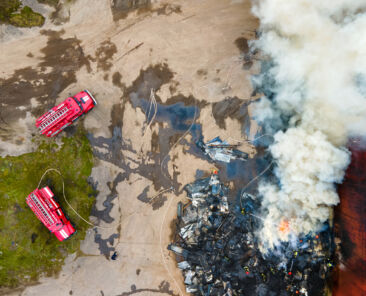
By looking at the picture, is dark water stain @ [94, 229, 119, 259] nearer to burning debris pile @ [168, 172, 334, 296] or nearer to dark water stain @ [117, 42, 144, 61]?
burning debris pile @ [168, 172, 334, 296]

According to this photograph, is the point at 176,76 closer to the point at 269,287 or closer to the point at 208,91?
the point at 208,91

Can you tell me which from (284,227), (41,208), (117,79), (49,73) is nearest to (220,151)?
(284,227)

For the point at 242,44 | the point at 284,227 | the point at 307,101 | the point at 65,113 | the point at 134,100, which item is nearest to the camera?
the point at 307,101

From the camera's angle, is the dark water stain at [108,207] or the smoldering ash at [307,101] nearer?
the smoldering ash at [307,101]

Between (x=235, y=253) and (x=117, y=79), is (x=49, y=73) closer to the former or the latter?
(x=117, y=79)

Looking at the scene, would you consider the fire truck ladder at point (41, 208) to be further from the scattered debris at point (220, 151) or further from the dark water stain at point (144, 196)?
the scattered debris at point (220, 151)

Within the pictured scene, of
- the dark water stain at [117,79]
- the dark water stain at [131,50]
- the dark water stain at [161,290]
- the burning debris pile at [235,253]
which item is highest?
the dark water stain at [131,50]

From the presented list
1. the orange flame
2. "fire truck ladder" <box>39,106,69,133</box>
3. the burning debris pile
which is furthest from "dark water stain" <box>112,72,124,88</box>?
the orange flame

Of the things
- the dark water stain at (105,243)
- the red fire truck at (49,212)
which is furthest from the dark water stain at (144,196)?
the red fire truck at (49,212)
